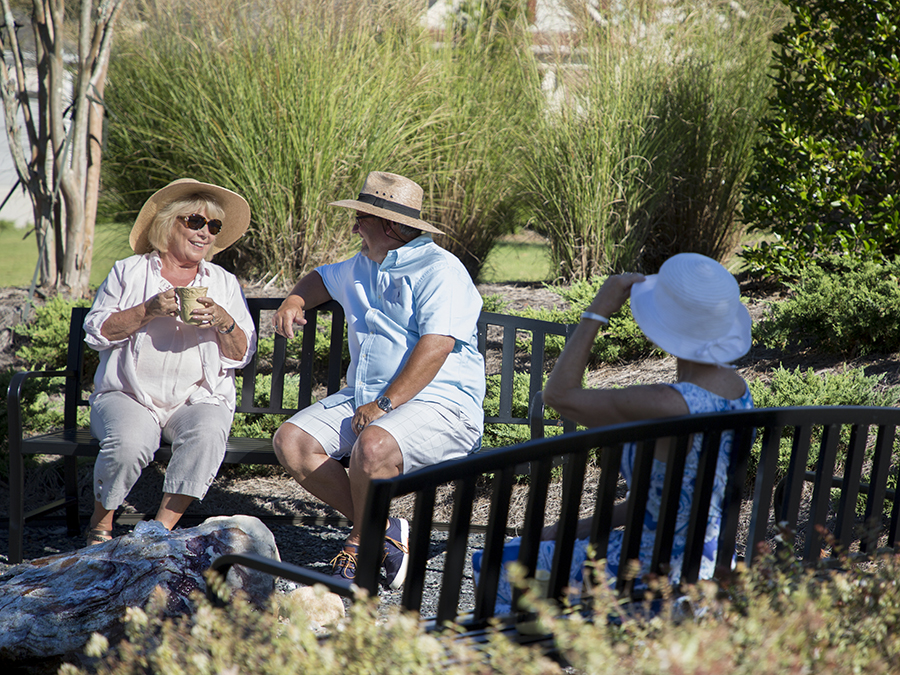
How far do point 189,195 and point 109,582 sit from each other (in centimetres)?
161

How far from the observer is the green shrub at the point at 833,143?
479 centimetres

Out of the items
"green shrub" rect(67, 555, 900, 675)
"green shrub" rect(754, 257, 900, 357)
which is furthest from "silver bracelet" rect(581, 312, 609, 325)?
"green shrub" rect(754, 257, 900, 357)

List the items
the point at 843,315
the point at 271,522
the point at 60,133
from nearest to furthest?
the point at 271,522 < the point at 843,315 < the point at 60,133

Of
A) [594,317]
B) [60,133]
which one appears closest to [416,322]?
[594,317]

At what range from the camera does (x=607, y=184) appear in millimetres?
5785

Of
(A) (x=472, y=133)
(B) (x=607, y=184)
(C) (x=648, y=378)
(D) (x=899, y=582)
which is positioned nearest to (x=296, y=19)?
(A) (x=472, y=133)

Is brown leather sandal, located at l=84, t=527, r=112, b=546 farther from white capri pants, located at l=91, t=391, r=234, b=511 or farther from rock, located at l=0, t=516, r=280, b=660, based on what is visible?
rock, located at l=0, t=516, r=280, b=660

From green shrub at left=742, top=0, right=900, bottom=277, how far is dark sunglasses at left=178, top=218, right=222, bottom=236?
11.0 feet

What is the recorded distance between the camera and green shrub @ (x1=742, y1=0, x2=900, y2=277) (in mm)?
4793

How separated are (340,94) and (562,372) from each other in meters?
4.72

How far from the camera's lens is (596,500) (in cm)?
164

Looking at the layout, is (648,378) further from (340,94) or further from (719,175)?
(340,94)

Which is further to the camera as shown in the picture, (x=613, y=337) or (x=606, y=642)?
(x=613, y=337)

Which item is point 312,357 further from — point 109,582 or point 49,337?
point 49,337
